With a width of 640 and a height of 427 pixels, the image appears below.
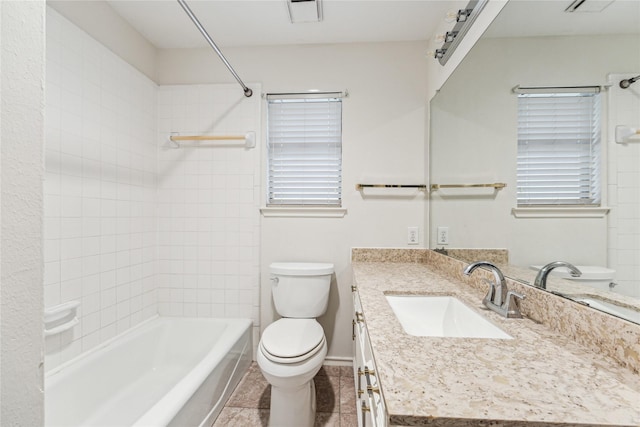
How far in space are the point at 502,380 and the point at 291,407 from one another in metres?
1.17

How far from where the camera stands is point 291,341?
1.45m

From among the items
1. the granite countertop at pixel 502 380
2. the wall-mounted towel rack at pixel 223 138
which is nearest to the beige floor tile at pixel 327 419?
the granite countertop at pixel 502 380

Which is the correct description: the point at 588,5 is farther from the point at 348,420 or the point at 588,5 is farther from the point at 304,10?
the point at 348,420

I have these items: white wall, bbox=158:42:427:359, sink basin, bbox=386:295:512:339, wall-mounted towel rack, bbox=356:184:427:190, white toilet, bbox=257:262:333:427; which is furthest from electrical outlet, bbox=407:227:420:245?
sink basin, bbox=386:295:512:339

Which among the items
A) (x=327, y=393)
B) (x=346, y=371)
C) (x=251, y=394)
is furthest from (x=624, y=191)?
(x=251, y=394)

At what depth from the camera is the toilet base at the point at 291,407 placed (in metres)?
1.39

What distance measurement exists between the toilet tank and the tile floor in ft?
1.45

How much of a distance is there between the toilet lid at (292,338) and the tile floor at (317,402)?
0.44 metres

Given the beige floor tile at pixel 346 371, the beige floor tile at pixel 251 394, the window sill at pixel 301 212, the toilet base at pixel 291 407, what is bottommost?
the beige floor tile at pixel 251 394

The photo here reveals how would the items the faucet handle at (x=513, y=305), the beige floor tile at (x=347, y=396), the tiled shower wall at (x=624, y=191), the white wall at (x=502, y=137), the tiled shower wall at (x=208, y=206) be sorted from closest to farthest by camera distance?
the tiled shower wall at (x=624, y=191) < the white wall at (x=502, y=137) < the faucet handle at (x=513, y=305) < the beige floor tile at (x=347, y=396) < the tiled shower wall at (x=208, y=206)

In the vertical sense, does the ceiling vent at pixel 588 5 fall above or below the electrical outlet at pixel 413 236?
above

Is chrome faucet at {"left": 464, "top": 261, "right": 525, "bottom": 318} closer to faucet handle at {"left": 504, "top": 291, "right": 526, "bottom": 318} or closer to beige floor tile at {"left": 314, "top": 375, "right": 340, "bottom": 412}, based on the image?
faucet handle at {"left": 504, "top": 291, "right": 526, "bottom": 318}

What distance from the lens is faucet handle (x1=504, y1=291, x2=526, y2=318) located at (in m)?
0.91

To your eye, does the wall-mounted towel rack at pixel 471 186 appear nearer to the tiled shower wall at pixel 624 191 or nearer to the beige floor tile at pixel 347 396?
the tiled shower wall at pixel 624 191
